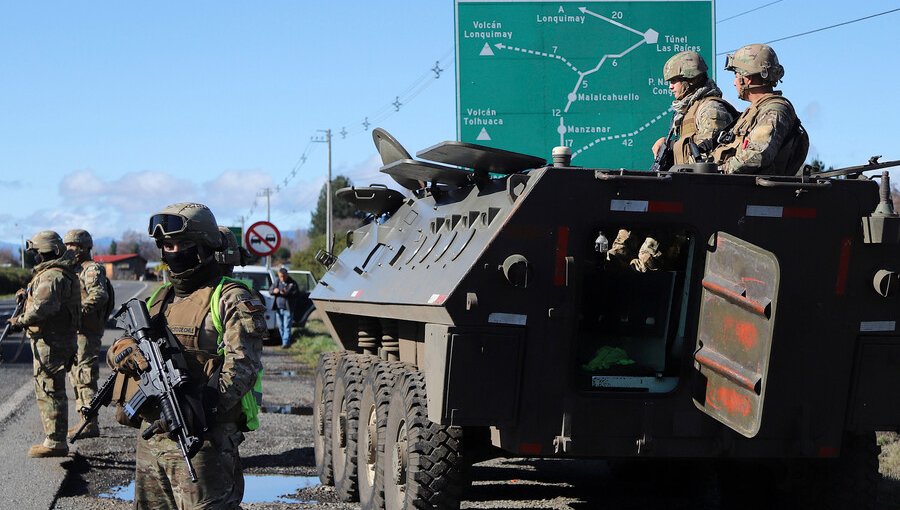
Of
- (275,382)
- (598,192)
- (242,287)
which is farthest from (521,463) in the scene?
(275,382)

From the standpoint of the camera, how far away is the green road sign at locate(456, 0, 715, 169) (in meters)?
13.8

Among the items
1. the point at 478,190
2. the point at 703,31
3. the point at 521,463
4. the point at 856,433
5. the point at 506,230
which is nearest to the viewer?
the point at 506,230

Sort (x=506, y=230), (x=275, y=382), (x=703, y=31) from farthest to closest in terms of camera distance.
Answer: (x=275, y=382)
(x=703, y=31)
(x=506, y=230)

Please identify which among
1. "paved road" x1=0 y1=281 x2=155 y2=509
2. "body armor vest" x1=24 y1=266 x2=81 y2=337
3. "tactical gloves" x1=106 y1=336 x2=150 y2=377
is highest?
"tactical gloves" x1=106 y1=336 x2=150 y2=377

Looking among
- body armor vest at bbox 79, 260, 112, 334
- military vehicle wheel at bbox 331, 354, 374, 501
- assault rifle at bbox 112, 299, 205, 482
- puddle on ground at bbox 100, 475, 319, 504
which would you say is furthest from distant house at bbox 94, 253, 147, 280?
assault rifle at bbox 112, 299, 205, 482

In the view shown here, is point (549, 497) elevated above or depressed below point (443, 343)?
below

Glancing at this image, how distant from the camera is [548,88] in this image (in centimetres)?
1394

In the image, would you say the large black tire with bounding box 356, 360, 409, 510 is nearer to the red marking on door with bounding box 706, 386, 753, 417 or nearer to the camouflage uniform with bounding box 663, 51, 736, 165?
the red marking on door with bounding box 706, 386, 753, 417

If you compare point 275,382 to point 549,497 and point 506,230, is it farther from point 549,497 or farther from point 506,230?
point 506,230

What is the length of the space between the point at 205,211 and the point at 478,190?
7.28 feet

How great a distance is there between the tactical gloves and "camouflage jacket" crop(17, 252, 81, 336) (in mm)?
5607

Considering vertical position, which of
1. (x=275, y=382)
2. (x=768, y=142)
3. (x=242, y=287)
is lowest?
(x=275, y=382)

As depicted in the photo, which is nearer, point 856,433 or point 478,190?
point 856,433

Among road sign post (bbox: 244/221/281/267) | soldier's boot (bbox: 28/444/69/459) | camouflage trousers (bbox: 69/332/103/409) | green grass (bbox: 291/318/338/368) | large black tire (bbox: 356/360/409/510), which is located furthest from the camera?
green grass (bbox: 291/318/338/368)
